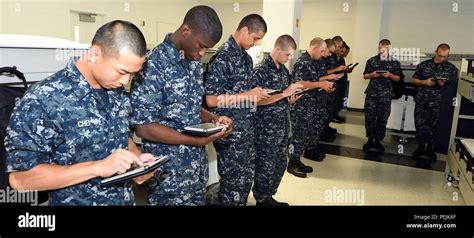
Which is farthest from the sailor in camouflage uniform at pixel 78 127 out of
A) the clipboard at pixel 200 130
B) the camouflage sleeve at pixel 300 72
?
the camouflage sleeve at pixel 300 72

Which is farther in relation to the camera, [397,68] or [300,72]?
[397,68]

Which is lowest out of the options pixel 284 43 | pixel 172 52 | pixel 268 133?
pixel 268 133

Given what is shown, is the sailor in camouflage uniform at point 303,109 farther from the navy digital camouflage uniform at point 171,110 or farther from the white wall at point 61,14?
the white wall at point 61,14

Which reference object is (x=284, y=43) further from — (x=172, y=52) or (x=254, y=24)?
(x=172, y=52)

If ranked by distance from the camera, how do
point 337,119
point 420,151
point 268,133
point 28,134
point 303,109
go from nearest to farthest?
point 28,134, point 268,133, point 303,109, point 420,151, point 337,119

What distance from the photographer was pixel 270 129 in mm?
2689

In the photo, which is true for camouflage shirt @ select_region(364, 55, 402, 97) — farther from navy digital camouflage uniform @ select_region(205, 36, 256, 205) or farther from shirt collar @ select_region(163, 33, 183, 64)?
shirt collar @ select_region(163, 33, 183, 64)

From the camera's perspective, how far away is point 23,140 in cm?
99

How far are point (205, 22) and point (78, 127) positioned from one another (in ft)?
2.57

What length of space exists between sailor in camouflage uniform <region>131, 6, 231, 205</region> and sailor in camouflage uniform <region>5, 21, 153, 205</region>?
11.1 inches

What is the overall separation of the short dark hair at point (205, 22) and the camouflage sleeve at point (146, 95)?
0.93ft

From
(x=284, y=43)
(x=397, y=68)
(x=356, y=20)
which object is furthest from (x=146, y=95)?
(x=356, y=20)
